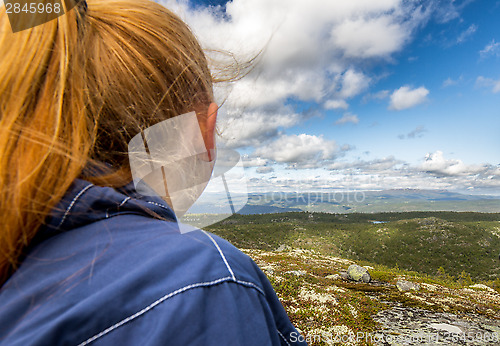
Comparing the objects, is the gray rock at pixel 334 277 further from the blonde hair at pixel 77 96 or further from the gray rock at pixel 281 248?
the gray rock at pixel 281 248

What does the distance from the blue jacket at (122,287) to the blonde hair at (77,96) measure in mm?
93

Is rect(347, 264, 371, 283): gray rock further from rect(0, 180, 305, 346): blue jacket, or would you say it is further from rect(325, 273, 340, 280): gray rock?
rect(0, 180, 305, 346): blue jacket

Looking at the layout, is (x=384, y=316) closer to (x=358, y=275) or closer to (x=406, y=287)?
(x=406, y=287)

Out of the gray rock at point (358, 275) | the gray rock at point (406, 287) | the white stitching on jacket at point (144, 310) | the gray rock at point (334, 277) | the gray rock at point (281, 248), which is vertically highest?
the white stitching on jacket at point (144, 310)

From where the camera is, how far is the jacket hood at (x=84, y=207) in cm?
94

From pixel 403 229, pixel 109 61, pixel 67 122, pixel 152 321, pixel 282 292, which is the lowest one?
pixel 403 229

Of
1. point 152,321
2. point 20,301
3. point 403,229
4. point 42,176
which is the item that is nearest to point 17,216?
point 42,176

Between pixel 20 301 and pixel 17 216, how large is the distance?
0.89ft

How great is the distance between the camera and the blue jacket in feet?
2.63

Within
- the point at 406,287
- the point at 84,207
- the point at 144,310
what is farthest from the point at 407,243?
the point at 84,207

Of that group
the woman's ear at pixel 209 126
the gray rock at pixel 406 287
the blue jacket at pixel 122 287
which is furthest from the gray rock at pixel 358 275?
the blue jacket at pixel 122 287

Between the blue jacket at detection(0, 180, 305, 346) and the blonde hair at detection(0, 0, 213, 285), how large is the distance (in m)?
0.09

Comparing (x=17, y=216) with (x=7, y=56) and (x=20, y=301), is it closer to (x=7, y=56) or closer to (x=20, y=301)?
(x=20, y=301)

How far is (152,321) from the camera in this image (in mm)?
832
